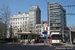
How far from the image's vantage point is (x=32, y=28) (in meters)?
86.9

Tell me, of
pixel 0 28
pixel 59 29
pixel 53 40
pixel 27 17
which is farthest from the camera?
pixel 27 17

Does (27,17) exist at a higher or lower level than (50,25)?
higher

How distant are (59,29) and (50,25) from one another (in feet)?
24.8

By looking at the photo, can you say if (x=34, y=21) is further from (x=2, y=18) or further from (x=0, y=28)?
(x=2, y=18)

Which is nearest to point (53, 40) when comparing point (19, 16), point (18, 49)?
point (18, 49)

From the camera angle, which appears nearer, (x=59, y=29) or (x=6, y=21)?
(x=6, y=21)

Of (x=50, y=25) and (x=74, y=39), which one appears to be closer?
(x=74, y=39)

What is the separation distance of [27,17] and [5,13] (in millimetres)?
59843

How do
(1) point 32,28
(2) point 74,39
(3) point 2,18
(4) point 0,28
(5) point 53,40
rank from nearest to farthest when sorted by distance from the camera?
(5) point 53,40 → (2) point 74,39 → (3) point 2,18 → (4) point 0,28 → (1) point 32,28

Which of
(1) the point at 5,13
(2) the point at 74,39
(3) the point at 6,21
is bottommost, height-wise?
(2) the point at 74,39

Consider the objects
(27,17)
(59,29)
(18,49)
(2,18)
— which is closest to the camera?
(18,49)

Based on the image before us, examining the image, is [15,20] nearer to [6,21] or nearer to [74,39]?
[6,21]

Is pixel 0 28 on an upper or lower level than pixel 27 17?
lower

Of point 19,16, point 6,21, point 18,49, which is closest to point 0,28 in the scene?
point 6,21
